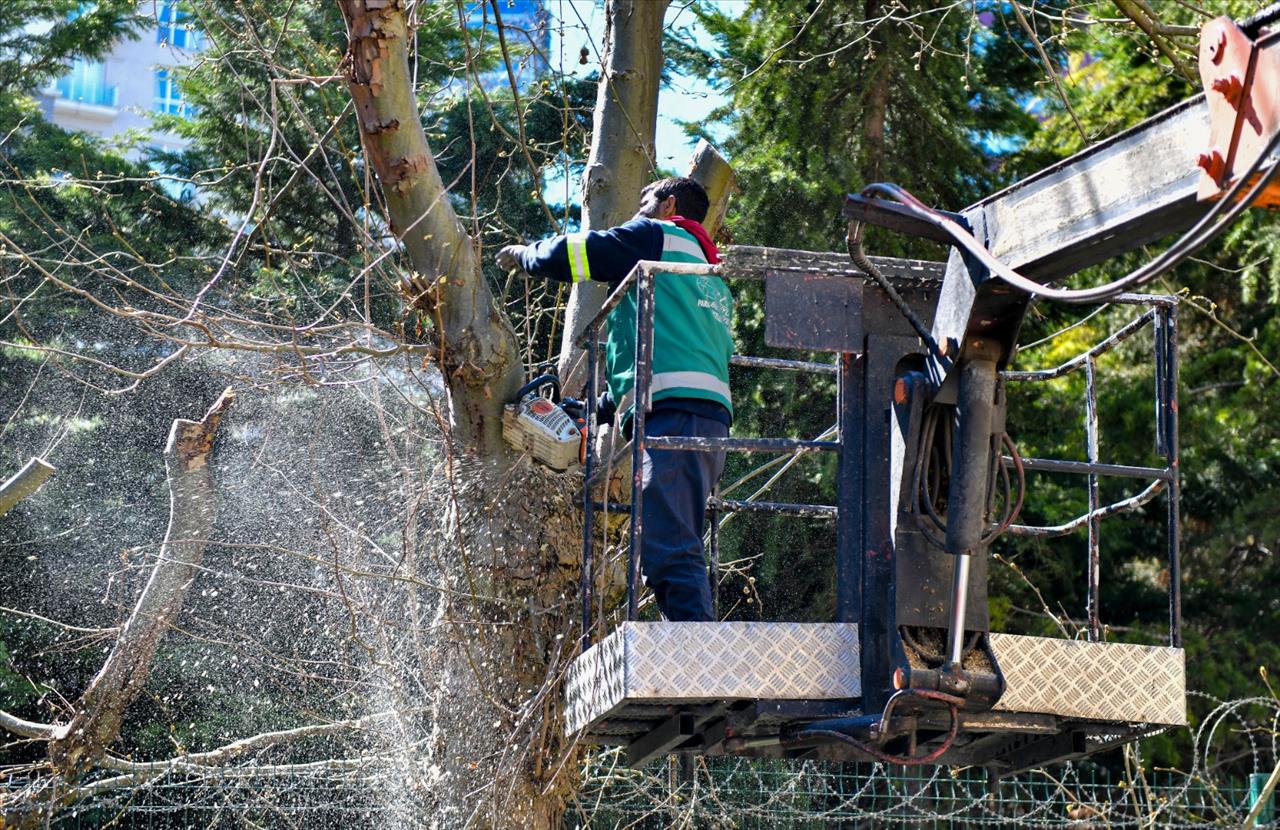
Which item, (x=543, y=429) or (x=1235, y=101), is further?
(x=543, y=429)

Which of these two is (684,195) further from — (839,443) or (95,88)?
(95,88)

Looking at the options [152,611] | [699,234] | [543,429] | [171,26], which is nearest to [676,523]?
[543,429]

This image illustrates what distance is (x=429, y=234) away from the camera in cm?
596

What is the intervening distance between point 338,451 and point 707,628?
4891 millimetres

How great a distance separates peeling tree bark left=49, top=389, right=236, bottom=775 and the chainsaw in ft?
6.73

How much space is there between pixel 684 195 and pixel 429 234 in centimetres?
100

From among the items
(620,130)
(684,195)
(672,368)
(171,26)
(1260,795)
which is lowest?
(1260,795)

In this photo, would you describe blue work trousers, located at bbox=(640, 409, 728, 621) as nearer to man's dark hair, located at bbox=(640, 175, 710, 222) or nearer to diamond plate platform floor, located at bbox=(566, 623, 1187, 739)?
diamond plate platform floor, located at bbox=(566, 623, 1187, 739)

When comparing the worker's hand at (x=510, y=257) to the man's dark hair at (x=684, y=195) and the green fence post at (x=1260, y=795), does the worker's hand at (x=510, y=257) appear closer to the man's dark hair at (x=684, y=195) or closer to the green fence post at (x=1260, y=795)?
the man's dark hair at (x=684, y=195)

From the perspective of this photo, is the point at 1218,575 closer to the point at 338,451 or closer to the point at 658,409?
the point at 338,451

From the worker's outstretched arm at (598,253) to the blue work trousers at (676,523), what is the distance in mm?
553

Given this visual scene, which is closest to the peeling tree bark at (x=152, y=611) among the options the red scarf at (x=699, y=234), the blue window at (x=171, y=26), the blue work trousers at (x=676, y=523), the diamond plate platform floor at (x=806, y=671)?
the blue window at (x=171, y=26)

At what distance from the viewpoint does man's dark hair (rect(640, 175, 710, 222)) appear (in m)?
5.89

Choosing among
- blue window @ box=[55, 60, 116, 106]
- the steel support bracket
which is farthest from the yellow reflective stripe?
blue window @ box=[55, 60, 116, 106]
